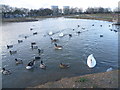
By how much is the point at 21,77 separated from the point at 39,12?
135 meters

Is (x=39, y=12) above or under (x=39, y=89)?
above

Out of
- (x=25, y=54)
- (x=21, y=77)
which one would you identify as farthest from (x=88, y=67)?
(x=25, y=54)

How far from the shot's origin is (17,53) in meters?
25.6

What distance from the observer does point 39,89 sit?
11.9 metres

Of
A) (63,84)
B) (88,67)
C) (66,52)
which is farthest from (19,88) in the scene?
(66,52)

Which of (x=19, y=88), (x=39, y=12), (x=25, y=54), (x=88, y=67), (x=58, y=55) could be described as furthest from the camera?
(x=39, y=12)

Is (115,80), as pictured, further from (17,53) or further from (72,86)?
(17,53)

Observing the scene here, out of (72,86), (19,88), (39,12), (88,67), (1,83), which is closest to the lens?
(72,86)

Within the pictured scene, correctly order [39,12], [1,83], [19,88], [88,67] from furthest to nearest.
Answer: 1. [39,12]
2. [88,67]
3. [1,83]
4. [19,88]

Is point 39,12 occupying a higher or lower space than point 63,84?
higher

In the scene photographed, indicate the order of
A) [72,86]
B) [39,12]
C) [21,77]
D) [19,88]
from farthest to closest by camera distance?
[39,12]
[21,77]
[19,88]
[72,86]

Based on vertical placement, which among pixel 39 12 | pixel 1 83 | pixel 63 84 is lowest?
pixel 1 83

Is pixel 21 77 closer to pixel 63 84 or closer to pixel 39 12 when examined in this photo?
pixel 63 84

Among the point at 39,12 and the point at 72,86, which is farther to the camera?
the point at 39,12
